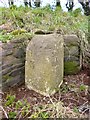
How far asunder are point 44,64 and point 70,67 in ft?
1.42

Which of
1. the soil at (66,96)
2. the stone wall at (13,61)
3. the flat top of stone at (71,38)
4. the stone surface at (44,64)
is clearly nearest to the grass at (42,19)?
the flat top of stone at (71,38)

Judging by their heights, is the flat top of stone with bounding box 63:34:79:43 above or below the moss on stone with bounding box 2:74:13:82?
above

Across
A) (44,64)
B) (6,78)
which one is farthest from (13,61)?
(44,64)

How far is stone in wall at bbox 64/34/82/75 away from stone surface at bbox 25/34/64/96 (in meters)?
0.28

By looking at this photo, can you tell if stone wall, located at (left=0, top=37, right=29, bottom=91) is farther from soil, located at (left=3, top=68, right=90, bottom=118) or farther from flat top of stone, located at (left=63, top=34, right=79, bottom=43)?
flat top of stone, located at (left=63, top=34, right=79, bottom=43)

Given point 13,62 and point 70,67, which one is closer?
point 13,62

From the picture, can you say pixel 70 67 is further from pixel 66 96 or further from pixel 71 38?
pixel 66 96

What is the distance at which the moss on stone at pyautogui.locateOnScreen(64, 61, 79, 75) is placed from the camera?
2283 mm

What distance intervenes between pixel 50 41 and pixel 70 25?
0.76 m

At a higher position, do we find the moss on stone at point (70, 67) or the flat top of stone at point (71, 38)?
the flat top of stone at point (71, 38)

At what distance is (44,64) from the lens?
1.93 meters

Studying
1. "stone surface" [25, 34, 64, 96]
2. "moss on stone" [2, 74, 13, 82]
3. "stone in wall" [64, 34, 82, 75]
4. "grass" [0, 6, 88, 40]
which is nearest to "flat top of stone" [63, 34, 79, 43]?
"stone in wall" [64, 34, 82, 75]

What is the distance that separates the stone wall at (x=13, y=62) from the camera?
1947mm

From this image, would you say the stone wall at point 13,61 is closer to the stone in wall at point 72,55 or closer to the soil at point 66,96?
the soil at point 66,96
